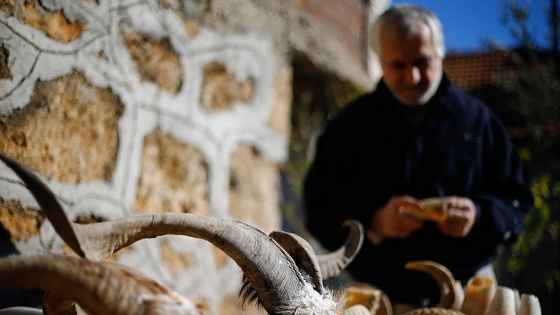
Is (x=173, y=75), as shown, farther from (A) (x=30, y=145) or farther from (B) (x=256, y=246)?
(B) (x=256, y=246)

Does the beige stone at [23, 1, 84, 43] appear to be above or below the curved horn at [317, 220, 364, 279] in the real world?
above

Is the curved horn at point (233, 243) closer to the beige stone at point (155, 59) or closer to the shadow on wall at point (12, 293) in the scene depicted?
the shadow on wall at point (12, 293)

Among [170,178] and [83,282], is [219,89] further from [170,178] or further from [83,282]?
[83,282]

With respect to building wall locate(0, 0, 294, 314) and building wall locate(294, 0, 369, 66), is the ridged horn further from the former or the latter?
building wall locate(294, 0, 369, 66)

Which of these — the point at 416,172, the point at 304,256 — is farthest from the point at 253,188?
the point at 304,256

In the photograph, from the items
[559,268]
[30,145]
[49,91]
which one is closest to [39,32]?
[49,91]

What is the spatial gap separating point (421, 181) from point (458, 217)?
1.11 feet

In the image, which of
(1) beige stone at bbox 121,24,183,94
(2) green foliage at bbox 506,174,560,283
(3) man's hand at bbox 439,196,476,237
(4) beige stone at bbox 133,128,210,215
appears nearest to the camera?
(3) man's hand at bbox 439,196,476,237

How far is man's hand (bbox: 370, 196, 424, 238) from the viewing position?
2.40 m

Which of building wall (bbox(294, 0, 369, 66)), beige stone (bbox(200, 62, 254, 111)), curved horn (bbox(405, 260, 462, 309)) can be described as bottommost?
curved horn (bbox(405, 260, 462, 309))

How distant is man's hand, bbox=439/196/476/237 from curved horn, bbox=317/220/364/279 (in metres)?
0.52

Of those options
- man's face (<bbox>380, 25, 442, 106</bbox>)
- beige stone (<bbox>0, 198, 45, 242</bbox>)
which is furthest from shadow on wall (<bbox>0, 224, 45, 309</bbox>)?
man's face (<bbox>380, 25, 442, 106</bbox>)

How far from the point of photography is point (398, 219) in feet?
7.99

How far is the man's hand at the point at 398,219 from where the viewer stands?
240cm
